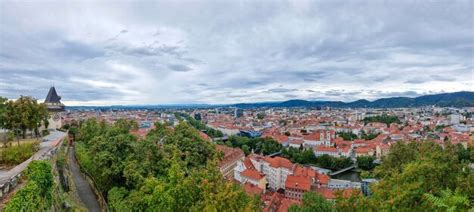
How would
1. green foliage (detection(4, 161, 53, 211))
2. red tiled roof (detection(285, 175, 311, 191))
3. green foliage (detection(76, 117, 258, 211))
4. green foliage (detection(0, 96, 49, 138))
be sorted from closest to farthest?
1. green foliage (detection(4, 161, 53, 211))
2. green foliage (detection(76, 117, 258, 211))
3. green foliage (detection(0, 96, 49, 138))
4. red tiled roof (detection(285, 175, 311, 191))

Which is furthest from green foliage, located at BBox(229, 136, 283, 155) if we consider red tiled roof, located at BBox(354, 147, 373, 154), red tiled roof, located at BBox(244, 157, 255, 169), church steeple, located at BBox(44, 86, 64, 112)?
church steeple, located at BBox(44, 86, 64, 112)

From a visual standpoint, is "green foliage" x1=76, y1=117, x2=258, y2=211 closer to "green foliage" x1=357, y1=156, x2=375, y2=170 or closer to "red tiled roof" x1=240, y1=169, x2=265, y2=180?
"red tiled roof" x1=240, y1=169, x2=265, y2=180

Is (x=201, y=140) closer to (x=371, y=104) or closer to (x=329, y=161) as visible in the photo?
(x=329, y=161)

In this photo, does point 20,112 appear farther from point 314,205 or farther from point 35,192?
point 314,205

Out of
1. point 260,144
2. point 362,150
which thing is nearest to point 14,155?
point 260,144

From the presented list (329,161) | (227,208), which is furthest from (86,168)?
(329,161)

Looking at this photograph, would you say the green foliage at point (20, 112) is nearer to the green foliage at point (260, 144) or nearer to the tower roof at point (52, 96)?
the tower roof at point (52, 96)

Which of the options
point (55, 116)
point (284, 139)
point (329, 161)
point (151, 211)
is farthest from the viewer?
point (284, 139)

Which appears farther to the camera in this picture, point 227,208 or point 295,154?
point 295,154
